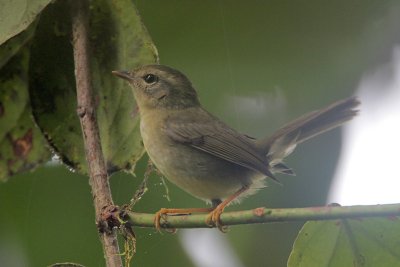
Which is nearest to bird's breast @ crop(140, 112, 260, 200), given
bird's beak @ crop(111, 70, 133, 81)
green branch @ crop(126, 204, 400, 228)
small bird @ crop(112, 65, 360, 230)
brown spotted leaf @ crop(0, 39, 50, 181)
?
small bird @ crop(112, 65, 360, 230)

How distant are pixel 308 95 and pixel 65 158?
93 cm

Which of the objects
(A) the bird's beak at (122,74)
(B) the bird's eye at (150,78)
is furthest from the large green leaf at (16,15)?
(B) the bird's eye at (150,78)

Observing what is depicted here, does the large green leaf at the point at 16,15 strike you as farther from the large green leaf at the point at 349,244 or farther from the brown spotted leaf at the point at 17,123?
the large green leaf at the point at 349,244

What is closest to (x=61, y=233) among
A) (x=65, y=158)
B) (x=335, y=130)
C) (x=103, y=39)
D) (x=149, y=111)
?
(x=65, y=158)

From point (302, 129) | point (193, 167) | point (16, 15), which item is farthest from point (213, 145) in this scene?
point (16, 15)

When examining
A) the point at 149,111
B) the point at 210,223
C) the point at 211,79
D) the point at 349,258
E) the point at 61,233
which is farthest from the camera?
the point at 149,111

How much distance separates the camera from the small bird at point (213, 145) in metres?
2.77

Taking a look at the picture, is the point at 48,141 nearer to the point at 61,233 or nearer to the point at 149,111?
the point at 61,233

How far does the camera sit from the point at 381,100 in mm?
2783

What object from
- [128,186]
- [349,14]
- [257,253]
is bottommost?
[257,253]

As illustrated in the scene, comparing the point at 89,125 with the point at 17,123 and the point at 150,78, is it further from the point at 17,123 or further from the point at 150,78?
the point at 150,78

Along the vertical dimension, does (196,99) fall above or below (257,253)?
above

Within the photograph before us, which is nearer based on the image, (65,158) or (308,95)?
(65,158)

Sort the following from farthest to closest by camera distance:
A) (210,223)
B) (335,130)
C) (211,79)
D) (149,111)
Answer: (149,111), (335,130), (211,79), (210,223)
